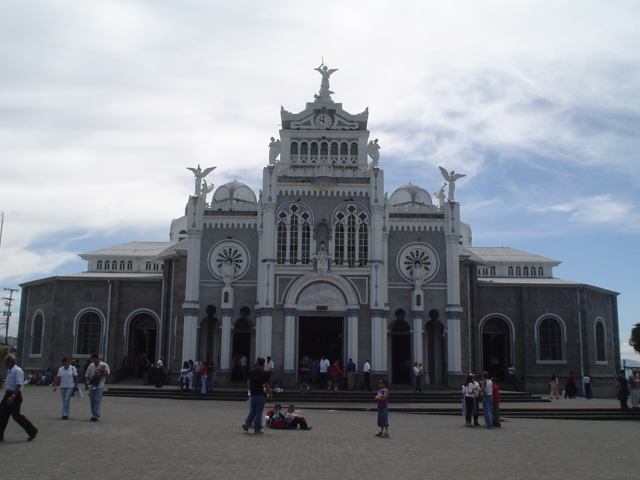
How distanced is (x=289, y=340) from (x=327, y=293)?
134 inches

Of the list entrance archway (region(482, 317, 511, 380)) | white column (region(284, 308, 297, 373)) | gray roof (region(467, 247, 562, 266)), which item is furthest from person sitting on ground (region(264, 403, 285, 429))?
gray roof (region(467, 247, 562, 266))

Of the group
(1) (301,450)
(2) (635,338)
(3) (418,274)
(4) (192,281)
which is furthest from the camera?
(2) (635,338)

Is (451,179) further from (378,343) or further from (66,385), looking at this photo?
(66,385)

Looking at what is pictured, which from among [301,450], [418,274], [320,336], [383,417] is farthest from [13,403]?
[418,274]

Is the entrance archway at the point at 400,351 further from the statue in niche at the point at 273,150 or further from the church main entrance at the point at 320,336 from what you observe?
the statue in niche at the point at 273,150

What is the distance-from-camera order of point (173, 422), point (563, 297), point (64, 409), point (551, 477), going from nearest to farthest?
point (551, 477) → point (64, 409) → point (173, 422) → point (563, 297)

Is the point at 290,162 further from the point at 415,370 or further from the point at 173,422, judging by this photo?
the point at 173,422

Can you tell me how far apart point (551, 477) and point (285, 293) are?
26329mm

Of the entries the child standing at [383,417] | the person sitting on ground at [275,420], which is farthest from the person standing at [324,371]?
the child standing at [383,417]

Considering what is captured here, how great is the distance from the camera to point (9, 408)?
548 inches

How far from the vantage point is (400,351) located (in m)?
40.1

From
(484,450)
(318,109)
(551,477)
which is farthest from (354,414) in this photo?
(318,109)

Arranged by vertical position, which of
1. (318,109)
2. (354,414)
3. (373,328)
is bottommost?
(354,414)

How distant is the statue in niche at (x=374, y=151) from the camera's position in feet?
128
